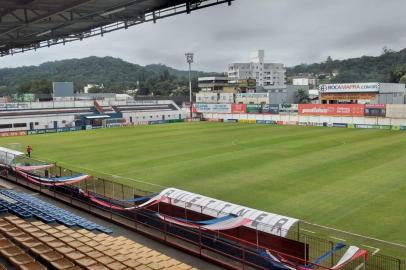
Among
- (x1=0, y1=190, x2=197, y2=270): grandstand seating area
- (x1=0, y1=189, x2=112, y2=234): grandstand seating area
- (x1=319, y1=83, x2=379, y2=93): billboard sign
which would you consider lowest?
(x1=0, y1=189, x2=112, y2=234): grandstand seating area

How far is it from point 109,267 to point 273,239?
6.06m

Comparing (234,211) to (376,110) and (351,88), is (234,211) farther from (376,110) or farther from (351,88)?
(351,88)

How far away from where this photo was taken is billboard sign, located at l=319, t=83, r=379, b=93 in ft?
287

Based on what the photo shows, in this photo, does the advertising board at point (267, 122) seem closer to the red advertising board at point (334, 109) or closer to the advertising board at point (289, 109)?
the advertising board at point (289, 109)

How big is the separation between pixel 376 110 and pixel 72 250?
66.2 meters

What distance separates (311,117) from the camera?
7481 cm

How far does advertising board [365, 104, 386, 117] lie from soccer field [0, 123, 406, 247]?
1447cm

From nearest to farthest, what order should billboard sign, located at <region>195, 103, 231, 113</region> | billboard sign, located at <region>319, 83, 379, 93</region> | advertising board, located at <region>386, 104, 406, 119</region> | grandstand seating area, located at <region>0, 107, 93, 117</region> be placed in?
advertising board, located at <region>386, 104, 406, 119</region> < grandstand seating area, located at <region>0, 107, 93, 117</region> < billboard sign, located at <region>319, 83, 379, 93</region> < billboard sign, located at <region>195, 103, 231, 113</region>

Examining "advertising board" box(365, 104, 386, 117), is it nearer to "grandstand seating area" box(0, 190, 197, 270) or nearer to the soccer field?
the soccer field

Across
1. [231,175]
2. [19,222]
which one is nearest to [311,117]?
[231,175]

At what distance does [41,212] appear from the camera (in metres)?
19.5

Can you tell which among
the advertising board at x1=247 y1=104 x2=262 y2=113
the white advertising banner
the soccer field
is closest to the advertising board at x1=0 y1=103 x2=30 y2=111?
the soccer field

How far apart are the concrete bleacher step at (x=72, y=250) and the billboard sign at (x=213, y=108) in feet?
256

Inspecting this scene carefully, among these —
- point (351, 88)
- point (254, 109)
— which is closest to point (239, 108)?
point (254, 109)
